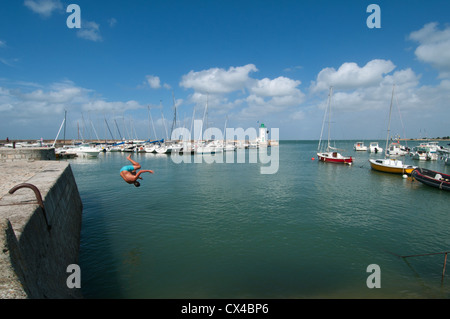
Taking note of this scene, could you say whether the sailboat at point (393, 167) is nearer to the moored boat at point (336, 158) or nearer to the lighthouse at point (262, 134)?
the moored boat at point (336, 158)

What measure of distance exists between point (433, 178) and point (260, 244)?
26.1 meters

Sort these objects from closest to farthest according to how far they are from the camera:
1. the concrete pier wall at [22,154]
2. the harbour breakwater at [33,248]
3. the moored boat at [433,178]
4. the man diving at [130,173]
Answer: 1. the harbour breakwater at [33,248]
2. the man diving at [130,173]
3. the concrete pier wall at [22,154]
4. the moored boat at [433,178]

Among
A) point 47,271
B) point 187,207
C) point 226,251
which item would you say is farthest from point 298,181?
point 47,271

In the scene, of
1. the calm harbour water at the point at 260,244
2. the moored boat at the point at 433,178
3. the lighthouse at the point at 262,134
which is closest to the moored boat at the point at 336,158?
the moored boat at the point at 433,178

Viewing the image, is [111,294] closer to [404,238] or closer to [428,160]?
[404,238]

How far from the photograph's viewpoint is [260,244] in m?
12.8

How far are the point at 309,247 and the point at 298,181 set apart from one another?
20.1 meters

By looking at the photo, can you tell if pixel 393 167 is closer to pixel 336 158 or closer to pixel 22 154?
pixel 336 158

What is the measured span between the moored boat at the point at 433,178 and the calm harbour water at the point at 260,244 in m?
1.58

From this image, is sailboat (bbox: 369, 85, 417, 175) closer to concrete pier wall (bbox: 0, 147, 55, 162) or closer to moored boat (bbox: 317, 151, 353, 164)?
moored boat (bbox: 317, 151, 353, 164)

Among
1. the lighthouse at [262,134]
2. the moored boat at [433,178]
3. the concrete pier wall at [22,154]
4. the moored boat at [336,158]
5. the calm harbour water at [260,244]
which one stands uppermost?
the lighthouse at [262,134]

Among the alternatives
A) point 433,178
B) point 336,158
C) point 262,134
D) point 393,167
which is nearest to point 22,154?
point 433,178

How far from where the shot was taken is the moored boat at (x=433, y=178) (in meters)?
25.6
